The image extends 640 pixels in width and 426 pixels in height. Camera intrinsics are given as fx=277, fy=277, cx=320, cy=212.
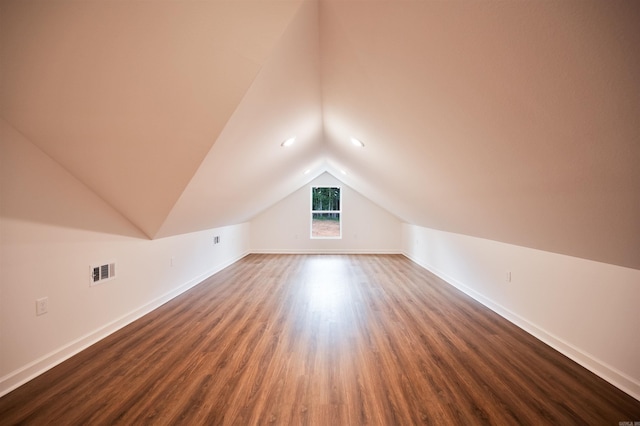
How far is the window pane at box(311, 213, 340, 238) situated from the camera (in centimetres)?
826

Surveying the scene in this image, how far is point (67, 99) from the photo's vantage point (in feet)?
6.06

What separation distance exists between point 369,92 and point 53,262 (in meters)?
2.86

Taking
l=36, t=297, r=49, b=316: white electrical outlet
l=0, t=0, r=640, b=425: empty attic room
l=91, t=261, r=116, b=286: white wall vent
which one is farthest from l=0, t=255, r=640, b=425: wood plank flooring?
l=91, t=261, r=116, b=286: white wall vent

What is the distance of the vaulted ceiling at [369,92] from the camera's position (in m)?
1.09

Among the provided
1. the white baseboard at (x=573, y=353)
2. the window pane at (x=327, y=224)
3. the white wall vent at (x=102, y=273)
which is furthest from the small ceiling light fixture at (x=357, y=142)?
the window pane at (x=327, y=224)

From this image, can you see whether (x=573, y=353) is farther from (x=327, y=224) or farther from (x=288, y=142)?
(x=327, y=224)

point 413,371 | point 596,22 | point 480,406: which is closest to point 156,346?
point 413,371

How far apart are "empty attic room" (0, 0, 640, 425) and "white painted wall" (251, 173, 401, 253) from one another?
4.42 metres

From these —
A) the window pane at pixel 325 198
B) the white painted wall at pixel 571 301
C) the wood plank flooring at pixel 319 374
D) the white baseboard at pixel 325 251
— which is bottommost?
the wood plank flooring at pixel 319 374

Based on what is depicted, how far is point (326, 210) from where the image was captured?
27.1ft

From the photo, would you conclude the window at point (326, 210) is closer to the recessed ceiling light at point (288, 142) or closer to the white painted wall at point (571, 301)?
the white painted wall at point (571, 301)

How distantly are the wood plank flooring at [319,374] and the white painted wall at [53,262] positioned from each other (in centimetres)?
19

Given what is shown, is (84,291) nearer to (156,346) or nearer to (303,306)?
(156,346)

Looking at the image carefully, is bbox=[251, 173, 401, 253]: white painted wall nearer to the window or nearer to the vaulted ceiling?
the window
